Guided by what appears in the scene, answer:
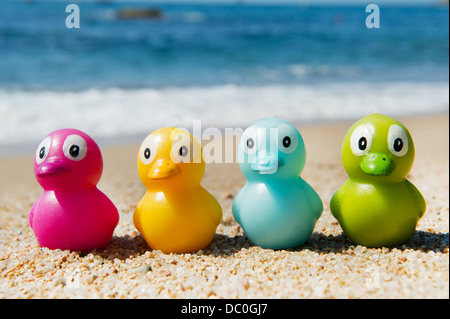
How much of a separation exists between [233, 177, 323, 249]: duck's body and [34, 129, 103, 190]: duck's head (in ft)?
3.45

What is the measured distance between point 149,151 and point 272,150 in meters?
0.81

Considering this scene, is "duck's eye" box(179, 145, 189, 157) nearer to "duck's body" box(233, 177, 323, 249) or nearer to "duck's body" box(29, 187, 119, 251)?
"duck's body" box(233, 177, 323, 249)

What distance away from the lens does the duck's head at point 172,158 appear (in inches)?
124

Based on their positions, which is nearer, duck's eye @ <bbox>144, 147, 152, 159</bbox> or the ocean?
duck's eye @ <bbox>144, 147, 152, 159</bbox>

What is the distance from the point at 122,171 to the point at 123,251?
2.25 meters

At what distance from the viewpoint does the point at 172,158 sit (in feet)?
10.4

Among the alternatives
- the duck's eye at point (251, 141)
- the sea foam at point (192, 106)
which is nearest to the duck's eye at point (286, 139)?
the duck's eye at point (251, 141)

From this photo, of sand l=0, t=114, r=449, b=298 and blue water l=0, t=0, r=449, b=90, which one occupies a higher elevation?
blue water l=0, t=0, r=449, b=90

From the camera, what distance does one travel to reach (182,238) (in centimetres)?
321

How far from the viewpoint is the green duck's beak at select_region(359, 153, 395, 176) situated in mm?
2996

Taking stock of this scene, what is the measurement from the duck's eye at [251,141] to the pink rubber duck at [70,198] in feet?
3.23

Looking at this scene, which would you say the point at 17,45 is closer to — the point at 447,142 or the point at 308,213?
the point at 447,142

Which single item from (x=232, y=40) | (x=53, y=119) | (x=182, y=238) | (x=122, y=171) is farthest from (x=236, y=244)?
(x=232, y=40)

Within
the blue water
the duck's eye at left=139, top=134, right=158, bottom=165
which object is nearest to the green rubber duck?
the duck's eye at left=139, top=134, right=158, bottom=165
